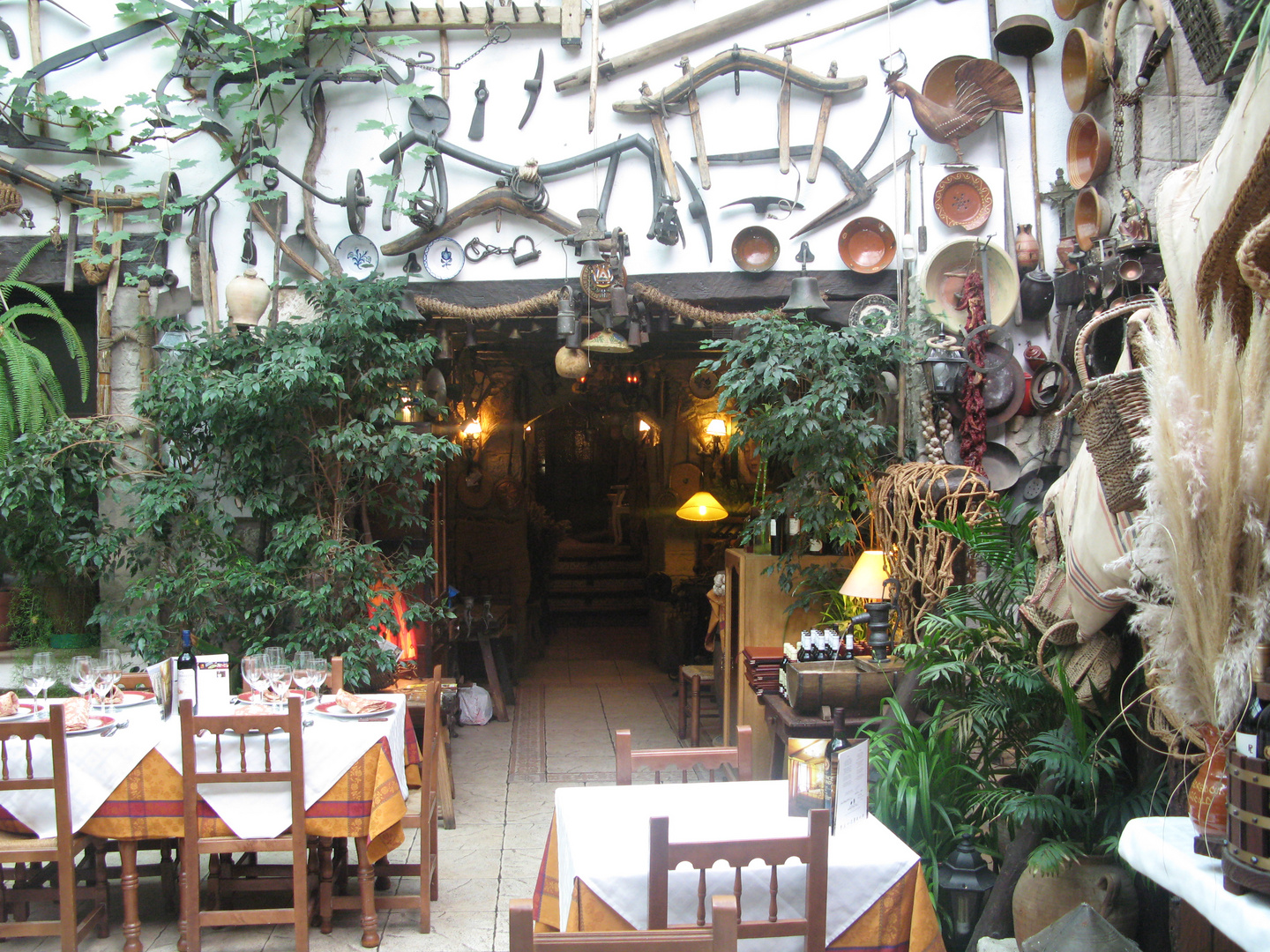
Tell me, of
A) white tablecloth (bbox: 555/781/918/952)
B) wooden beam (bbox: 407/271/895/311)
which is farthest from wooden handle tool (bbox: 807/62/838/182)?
white tablecloth (bbox: 555/781/918/952)

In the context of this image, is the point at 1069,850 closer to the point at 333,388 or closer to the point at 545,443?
the point at 333,388

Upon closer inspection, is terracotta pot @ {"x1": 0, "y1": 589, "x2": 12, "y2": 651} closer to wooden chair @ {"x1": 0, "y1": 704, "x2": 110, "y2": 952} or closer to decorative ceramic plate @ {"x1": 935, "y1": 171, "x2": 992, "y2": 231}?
wooden chair @ {"x1": 0, "y1": 704, "x2": 110, "y2": 952}

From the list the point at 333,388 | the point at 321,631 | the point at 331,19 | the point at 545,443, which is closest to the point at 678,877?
the point at 321,631

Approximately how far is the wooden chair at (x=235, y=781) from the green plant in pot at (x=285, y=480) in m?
1.28

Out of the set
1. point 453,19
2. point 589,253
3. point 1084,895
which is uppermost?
point 453,19

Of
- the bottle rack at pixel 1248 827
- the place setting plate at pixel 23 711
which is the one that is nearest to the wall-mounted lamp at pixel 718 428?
the place setting plate at pixel 23 711

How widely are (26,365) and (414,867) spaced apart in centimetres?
294

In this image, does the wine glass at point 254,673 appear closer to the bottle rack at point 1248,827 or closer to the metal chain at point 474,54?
the bottle rack at point 1248,827

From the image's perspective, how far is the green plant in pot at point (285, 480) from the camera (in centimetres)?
445

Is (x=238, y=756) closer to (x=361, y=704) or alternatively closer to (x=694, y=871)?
(x=361, y=704)

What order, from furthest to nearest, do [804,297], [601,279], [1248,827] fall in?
[601,279] → [804,297] → [1248,827]

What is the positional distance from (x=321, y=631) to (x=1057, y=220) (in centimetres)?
417

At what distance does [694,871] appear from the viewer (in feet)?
7.34

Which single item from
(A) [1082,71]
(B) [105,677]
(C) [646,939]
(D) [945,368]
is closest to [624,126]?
(D) [945,368]
